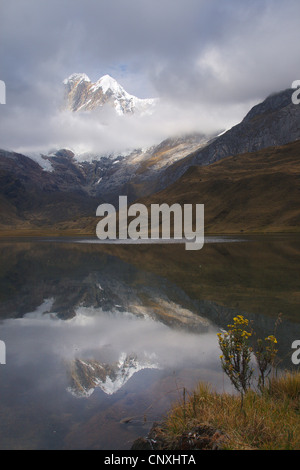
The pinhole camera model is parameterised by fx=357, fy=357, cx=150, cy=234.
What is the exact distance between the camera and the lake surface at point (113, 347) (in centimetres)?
740

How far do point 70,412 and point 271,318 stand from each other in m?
9.97

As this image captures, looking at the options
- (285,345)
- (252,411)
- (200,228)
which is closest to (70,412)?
(252,411)

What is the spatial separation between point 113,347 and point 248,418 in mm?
6903

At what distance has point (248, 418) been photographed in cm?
610

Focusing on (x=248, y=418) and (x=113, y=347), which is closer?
(x=248, y=418)

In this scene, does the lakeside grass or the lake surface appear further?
the lake surface

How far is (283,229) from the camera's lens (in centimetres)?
11762

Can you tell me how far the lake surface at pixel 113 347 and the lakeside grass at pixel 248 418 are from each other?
→ 41.3 inches

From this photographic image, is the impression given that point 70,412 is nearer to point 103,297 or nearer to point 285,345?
point 285,345

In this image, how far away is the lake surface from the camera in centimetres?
740

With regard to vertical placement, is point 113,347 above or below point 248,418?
below

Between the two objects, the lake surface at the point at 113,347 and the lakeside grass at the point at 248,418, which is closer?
the lakeside grass at the point at 248,418

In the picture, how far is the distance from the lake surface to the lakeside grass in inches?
41.3

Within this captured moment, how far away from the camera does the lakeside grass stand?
5566mm
